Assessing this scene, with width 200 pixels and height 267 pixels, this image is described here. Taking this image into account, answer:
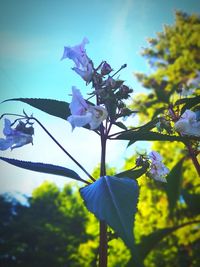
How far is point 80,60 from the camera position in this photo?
908 millimetres

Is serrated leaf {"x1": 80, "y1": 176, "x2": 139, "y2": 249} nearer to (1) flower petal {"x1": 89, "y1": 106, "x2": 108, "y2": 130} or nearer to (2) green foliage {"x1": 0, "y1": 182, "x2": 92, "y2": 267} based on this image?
(1) flower petal {"x1": 89, "y1": 106, "x2": 108, "y2": 130}

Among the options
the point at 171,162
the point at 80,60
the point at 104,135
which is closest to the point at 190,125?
the point at 104,135

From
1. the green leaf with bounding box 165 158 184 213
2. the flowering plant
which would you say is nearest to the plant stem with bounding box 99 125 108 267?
the flowering plant

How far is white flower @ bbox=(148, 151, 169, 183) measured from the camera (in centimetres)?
96

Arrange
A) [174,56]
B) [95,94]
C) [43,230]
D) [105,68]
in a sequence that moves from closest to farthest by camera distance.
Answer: [95,94]
[105,68]
[174,56]
[43,230]

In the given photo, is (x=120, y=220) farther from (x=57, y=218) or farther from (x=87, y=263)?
(x=57, y=218)

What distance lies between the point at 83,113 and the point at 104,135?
0.34ft

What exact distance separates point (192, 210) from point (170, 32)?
51.3ft

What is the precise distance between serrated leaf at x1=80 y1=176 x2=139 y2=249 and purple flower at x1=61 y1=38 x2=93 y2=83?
1.23 ft

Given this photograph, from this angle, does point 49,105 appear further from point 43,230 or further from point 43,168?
point 43,230

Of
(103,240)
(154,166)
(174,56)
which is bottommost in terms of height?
(103,240)

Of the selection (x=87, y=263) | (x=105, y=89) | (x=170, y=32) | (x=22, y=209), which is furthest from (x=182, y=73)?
(x=22, y=209)

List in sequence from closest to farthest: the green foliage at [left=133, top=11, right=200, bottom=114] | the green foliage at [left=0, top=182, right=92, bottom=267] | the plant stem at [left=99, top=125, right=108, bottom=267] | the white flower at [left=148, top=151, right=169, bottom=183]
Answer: the plant stem at [left=99, top=125, right=108, bottom=267] → the white flower at [left=148, top=151, right=169, bottom=183] → the green foliage at [left=133, top=11, right=200, bottom=114] → the green foliage at [left=0, top=182, right=92, bottom=267]

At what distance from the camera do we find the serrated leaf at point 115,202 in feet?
1.58
